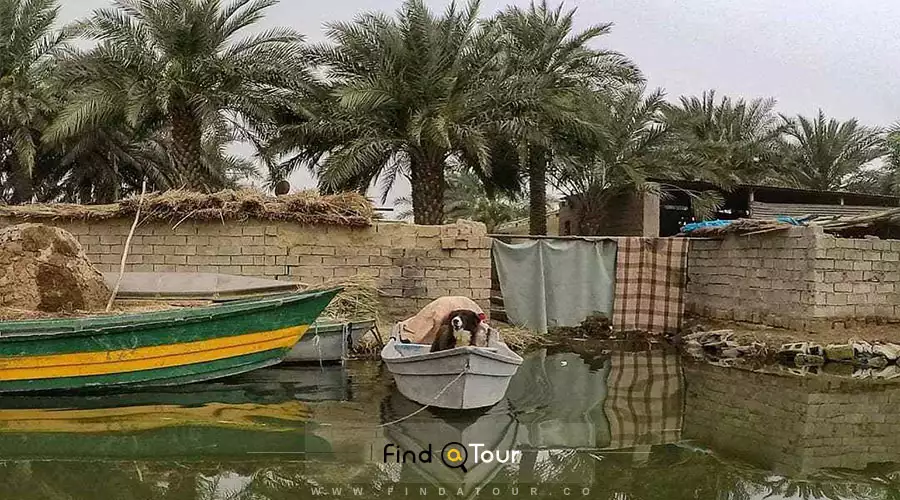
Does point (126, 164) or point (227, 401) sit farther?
point (126, 164)

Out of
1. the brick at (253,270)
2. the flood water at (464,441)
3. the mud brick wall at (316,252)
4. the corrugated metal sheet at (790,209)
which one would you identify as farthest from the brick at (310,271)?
the corrugated metal sheet at (790,209)

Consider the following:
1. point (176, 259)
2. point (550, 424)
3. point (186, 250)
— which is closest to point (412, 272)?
point (186, 250)

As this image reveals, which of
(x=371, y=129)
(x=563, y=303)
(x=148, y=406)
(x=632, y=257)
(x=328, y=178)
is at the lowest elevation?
(x=148, y=406)

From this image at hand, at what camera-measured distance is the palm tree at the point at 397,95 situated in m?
13.0

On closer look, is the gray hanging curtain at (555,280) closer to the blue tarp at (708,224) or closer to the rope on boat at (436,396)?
the blue tarp at (708,224)

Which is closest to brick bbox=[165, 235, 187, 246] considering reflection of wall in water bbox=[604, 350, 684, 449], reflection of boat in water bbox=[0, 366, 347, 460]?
reflection of boat in water bbox=[0, 366, 347, 460]

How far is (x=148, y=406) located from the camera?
7.30 meters

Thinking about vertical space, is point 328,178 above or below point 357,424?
above

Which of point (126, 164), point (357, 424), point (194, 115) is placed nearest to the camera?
point (357, 424)

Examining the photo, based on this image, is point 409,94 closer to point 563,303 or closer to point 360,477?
point 563,303

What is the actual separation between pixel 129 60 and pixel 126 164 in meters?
7.16

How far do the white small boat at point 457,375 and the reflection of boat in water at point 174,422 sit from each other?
1085 mm

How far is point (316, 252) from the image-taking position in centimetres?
1095

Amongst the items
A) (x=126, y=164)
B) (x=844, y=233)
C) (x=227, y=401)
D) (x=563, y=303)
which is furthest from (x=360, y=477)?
(x=126, y=164)
